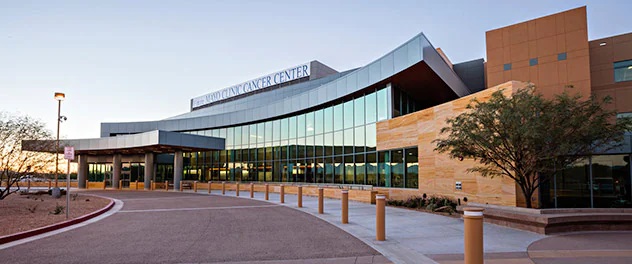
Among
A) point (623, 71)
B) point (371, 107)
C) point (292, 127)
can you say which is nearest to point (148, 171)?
point (292, 127)

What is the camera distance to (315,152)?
30.4 meters

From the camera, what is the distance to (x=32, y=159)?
20219 mm

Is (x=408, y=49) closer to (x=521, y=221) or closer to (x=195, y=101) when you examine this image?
(x=521, y=221)

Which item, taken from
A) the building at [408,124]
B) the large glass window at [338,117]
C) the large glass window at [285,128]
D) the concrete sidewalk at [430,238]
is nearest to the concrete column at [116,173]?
the building at [408,124]

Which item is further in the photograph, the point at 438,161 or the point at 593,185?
the point at 438,161

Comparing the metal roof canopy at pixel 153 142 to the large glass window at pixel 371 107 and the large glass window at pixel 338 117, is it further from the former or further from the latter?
the large glass window at pixel 371 107

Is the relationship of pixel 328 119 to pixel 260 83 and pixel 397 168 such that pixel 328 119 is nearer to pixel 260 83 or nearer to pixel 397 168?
pixel 397 168

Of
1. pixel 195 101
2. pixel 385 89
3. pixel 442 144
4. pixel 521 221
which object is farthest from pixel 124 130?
pixel 521 221

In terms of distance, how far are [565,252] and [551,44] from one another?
21926 millimetres

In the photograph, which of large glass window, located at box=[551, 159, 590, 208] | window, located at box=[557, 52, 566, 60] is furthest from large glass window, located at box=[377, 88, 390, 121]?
window, located at box=[557, 52, 566, 60]

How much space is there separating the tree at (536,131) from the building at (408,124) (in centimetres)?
155

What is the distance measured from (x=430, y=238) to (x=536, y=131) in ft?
14.7

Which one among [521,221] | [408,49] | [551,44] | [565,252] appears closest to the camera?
[565,252]

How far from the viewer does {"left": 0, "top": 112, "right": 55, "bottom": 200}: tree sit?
19.0m
